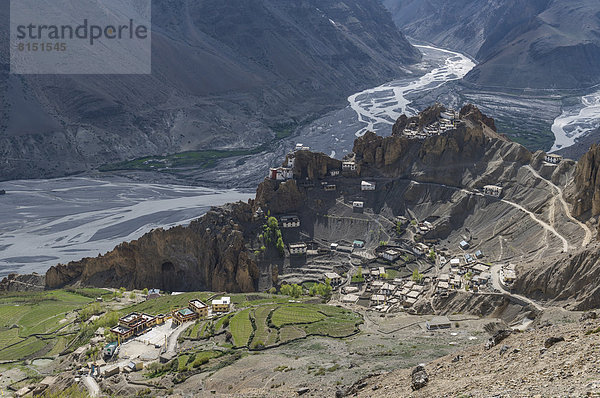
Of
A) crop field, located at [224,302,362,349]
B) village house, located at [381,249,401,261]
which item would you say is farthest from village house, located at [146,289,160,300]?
village house, located at [381,249,401,261]

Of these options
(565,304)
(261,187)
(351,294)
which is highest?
(261,187)

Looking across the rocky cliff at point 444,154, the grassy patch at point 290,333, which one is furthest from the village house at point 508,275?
the rocky cliff at point 444,154

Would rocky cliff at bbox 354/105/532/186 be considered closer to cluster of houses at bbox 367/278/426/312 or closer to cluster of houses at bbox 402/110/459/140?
cluster of houses at bbox 402/110/459/140

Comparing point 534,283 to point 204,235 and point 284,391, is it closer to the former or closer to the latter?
point 284,391

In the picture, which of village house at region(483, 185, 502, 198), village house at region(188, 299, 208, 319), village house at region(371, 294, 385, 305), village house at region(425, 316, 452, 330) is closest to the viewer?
village house at region(425, 316, 452, 330)

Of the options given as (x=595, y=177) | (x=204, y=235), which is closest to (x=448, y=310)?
(x=595, y=177)

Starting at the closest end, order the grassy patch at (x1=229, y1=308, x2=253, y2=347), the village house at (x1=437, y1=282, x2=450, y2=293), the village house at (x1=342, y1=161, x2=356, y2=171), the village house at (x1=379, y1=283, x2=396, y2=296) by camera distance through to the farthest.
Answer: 1. the grassy patch at (x1=229, y1=308, x2=253, y2=347)
2. the village house at (x1=437, y1=282, x2=450, y2=293)
3. the village house at (x1=379, y1=283, x2=396, y2=296)
4. the village house at (x1=342, y1=161, x2=356, y2=171)
